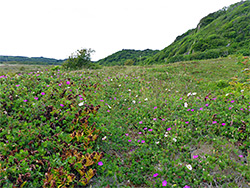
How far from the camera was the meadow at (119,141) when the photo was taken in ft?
9.85

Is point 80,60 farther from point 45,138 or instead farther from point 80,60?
point 45,138

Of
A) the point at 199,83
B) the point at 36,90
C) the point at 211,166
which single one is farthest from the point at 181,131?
the point at 199,83

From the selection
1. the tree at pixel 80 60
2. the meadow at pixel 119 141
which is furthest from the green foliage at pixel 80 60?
the meadow at pixel 119 141

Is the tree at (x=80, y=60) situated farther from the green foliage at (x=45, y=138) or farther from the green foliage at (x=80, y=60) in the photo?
the green foliage at (x=45, y=138)

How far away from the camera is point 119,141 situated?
4.45 metres

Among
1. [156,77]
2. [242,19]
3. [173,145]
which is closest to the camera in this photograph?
[173,145]

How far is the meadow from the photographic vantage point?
300 centimetres

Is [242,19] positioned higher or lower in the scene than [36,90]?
higher

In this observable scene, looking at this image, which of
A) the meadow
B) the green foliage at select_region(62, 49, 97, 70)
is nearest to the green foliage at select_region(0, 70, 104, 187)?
the meadow

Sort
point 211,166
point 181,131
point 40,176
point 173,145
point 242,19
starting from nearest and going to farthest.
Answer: point 40,176 < point 211,166 < point 173,145 < point 181,131 < point 242,19

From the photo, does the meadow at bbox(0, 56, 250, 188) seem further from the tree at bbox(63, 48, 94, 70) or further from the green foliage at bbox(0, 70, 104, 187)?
the tree at bbox(63, 48, 94, 70)

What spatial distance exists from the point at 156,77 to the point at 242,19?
2803cm

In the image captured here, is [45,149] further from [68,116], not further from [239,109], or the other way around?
[239,109]

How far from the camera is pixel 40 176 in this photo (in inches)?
113
